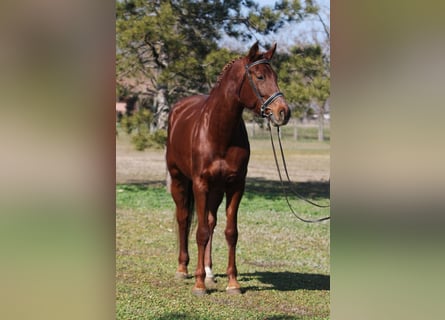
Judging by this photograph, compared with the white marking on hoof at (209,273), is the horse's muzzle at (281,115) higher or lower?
higher

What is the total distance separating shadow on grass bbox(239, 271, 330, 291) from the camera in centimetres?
382

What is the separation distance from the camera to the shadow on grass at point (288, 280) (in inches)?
150

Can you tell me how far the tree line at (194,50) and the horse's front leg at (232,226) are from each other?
384 centimetres

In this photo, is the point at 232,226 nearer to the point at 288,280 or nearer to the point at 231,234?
the point at 231,234

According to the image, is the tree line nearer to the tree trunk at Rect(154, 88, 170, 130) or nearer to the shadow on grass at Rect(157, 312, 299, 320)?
the tree trunk at Rect(154, 88, 170, 130)

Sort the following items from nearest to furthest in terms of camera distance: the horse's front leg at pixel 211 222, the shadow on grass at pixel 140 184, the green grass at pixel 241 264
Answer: the green grass at pixel 241 264 < the horse's front leg at pixel 211 222 < the shadow on grass at pixel 140 184

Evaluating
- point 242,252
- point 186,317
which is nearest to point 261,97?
point 186,317

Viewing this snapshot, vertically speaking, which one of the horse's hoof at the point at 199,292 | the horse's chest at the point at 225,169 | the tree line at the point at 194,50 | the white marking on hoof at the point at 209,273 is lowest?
the horse's hoof at the point at 199,292

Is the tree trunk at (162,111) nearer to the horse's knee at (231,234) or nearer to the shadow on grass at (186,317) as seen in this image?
the horse's knee at (231,234)

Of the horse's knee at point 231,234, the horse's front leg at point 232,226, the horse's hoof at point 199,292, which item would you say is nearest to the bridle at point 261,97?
the horse's front leg at point 232,226
